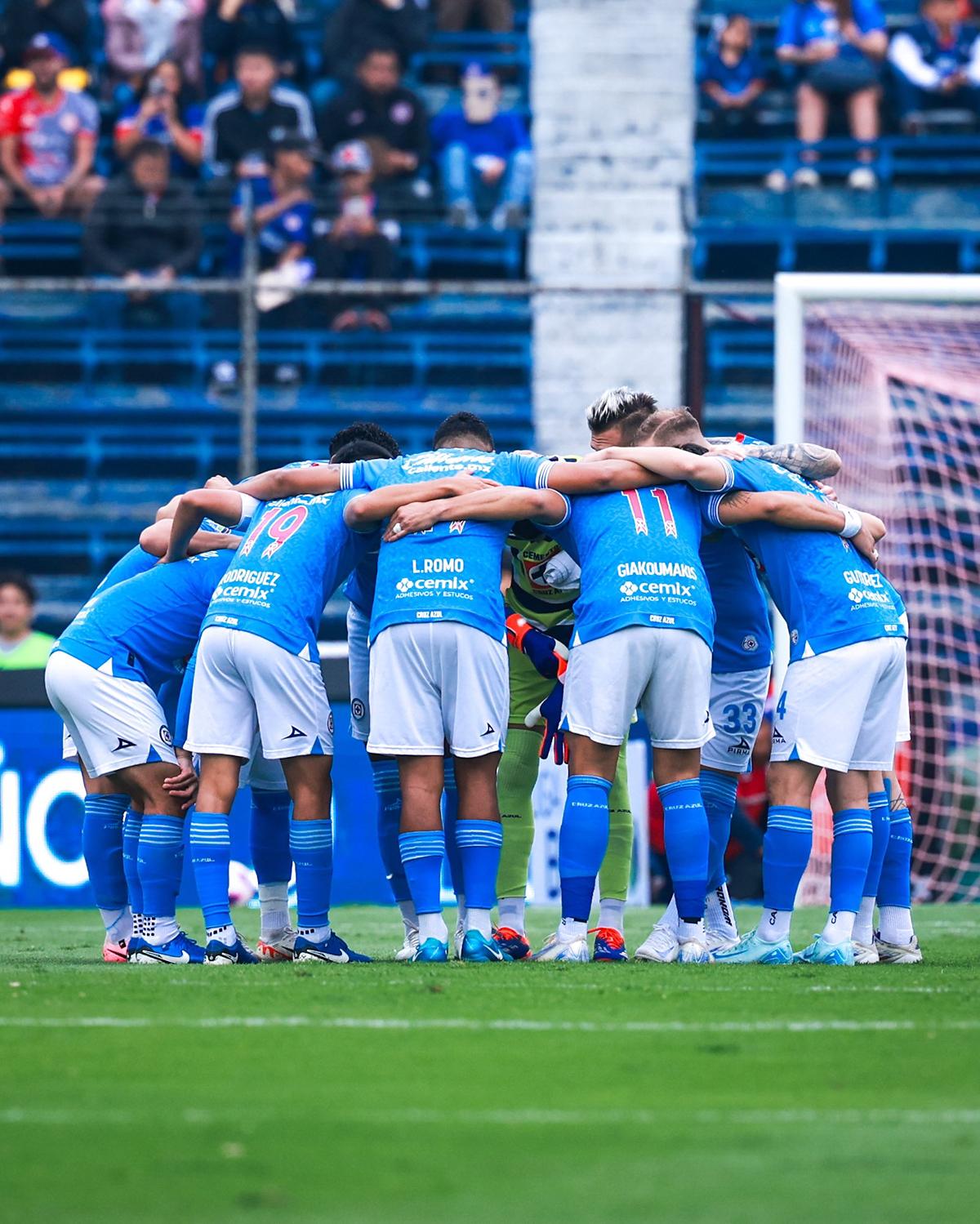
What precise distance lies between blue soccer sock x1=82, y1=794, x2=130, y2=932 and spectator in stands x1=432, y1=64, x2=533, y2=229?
29.4 feet

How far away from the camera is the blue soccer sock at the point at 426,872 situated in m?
6.50

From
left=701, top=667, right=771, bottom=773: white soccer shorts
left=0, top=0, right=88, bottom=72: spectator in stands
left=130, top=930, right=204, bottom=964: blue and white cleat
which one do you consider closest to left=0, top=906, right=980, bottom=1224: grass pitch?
left=130, top=930, right=204, bottom=964: blue and white cleat

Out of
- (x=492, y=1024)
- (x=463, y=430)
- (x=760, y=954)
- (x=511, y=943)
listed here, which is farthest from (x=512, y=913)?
(x=492, y=1024)

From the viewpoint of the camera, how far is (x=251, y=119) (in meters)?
15.5

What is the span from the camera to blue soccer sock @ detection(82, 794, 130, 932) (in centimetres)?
730

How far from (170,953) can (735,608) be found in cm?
248

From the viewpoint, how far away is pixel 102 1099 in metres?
3.90

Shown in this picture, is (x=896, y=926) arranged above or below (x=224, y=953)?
below

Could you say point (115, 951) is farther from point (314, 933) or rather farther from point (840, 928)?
point (840, 928)

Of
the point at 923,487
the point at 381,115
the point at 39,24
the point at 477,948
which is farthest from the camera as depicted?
the point at 39,24

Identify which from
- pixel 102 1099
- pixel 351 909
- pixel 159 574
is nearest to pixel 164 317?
pixel 351 909

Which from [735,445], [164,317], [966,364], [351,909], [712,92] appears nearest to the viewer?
[735,445]

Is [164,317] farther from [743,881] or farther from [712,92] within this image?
[743,881]

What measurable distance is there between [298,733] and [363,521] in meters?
0.81
